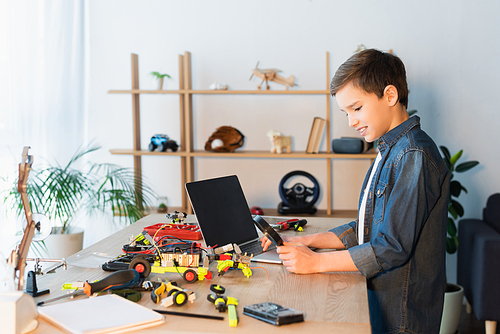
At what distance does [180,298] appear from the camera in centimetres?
98

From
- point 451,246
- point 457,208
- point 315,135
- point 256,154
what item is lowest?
point 451,246

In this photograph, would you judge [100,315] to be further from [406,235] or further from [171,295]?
[406,235]

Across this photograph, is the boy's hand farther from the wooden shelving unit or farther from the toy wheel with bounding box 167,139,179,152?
the toy wheel with bounding box 167,139,179,152

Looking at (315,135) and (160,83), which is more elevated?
(160,83)

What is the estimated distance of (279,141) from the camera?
309cm

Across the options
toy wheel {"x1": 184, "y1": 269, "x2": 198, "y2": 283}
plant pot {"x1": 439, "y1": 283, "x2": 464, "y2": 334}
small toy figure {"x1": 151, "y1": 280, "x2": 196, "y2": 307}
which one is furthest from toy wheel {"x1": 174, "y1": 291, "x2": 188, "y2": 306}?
plant pot {"x1": 439, "y1": 283, "x2": 464, "y2": 334}

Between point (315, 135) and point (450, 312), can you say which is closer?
point (450, 312)

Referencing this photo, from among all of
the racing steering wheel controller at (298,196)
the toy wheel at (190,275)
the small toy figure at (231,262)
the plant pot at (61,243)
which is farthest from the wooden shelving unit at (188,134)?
the toy wheel at (190,275)

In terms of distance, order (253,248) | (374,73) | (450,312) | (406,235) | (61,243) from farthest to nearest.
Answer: (61,243) < (450,312) < (253,248) < (374,73) < (406,235)

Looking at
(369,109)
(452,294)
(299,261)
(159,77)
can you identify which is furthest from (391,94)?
(159,77)

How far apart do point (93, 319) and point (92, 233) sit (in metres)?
2.82

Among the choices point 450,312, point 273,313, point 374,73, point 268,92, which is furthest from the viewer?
point 268,92

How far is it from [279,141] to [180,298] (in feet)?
7.17

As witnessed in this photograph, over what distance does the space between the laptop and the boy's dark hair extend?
55cm
